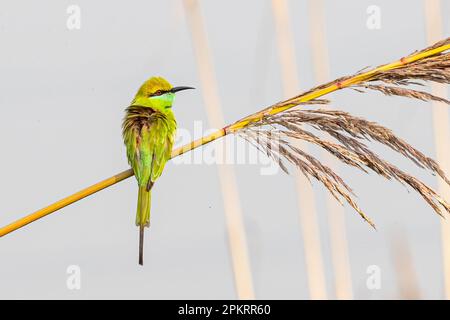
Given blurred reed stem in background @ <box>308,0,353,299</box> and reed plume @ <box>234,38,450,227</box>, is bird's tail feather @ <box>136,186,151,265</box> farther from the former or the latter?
blurred reed stem in background @ <box>308,0,353,299</box>

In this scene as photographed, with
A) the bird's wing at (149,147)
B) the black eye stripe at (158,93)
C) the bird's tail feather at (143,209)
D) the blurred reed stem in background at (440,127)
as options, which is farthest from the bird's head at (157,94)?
the blurred reed stem in background at (440,127)

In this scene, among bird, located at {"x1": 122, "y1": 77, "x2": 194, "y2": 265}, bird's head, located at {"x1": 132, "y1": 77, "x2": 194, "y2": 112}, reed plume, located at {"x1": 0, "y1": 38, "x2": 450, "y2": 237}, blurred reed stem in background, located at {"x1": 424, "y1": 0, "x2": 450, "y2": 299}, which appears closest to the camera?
reed plume, located at {"x1": 0, "y1": 38, "x2": 450, "y2": 237}

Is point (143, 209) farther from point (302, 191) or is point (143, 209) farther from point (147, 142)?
point (302, 191)

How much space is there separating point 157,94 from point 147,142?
2.00 ft

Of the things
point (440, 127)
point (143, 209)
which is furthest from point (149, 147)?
point (440, 127)

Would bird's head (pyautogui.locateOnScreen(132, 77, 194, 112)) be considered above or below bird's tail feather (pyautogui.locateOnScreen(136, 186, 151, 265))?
above

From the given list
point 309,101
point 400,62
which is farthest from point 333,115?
point 400,62

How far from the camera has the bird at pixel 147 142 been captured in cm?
269

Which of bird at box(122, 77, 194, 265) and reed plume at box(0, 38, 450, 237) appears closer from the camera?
reed plume at box(0, 38, 450, 237)

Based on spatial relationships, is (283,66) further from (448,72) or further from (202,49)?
(448,72)

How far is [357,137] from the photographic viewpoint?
2.00m

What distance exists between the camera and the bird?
2.69 meters

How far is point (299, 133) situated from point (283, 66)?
2.09 metres

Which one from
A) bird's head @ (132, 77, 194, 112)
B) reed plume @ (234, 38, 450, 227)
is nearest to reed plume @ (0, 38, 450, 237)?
reed plume @ (234, 38, 450, 227)
